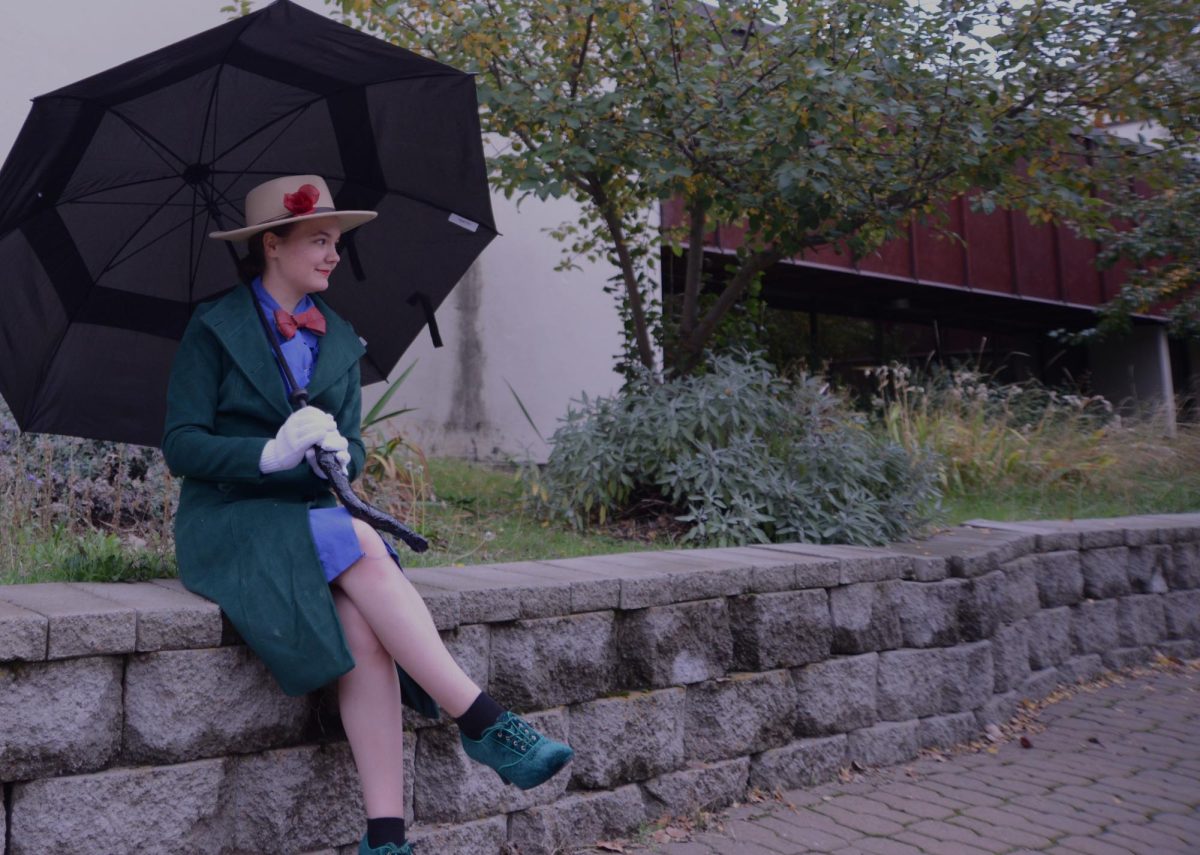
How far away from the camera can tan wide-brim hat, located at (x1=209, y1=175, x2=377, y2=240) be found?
122 inches

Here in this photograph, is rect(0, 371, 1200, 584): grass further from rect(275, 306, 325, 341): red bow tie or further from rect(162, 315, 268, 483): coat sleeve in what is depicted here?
rect(275, 306, 325, 341): red bow tie

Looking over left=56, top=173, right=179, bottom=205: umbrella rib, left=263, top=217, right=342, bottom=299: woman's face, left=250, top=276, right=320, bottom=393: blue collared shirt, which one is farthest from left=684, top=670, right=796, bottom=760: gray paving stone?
left=56, top=173, right=179, bottom=205: umbrella rib

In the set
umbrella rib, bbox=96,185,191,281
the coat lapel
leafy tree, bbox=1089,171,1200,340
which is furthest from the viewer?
leafy tree, bbox=1089,171,1200,340

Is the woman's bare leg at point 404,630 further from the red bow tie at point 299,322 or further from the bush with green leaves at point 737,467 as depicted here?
the bush with green leaves at point 737,467

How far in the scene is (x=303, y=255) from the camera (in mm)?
3170

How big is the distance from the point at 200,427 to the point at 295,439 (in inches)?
12.6

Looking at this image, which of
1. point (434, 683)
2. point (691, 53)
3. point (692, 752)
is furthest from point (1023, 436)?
point (434, 683)

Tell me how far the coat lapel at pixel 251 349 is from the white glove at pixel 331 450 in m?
0.21

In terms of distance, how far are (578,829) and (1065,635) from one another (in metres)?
3.71

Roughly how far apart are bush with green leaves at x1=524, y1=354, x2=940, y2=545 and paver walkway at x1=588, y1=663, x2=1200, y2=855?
47.1 inches

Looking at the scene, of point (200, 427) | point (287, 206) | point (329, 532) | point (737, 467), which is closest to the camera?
point (329, 532)

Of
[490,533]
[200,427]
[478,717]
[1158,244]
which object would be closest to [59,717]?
[200,427]

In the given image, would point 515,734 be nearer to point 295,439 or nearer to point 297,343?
point 295,439

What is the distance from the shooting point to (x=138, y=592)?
9.66 ft
